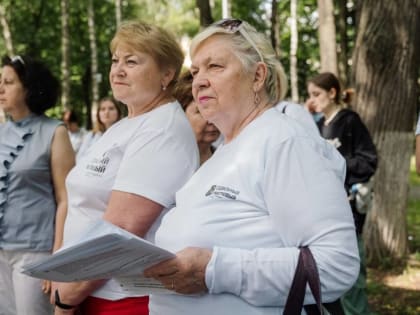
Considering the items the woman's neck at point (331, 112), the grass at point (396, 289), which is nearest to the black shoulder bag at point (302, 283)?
the woman's neck at point (331, 112)

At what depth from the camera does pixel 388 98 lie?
22.5 feet

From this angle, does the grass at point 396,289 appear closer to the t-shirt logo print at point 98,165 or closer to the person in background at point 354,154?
the person in background at point 354,154

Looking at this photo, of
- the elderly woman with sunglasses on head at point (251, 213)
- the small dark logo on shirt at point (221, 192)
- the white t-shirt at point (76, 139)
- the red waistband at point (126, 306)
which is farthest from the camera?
the white t-shirt at point (76, 139)

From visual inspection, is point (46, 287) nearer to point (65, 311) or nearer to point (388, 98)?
point (65, 311)

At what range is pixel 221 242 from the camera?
6.81 feet

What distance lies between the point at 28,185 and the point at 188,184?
1523mm

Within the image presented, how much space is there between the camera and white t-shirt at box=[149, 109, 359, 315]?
76.8 inches

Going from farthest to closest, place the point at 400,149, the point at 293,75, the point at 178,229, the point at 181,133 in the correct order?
the point at 293,75, the point at 400,149, the point at 181,133, the point at 178,229

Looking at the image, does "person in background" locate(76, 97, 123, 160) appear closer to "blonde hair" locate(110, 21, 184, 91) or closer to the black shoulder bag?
"blonde hair" locate(110, 21, 184, 91)

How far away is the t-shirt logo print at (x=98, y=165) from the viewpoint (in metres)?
2.71

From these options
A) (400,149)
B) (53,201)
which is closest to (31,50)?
(400,149)

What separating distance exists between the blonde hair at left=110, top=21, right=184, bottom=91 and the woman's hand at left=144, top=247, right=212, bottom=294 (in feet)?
3.51

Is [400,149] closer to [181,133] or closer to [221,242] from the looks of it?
[181,133]

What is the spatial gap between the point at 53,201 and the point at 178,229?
164 cm
